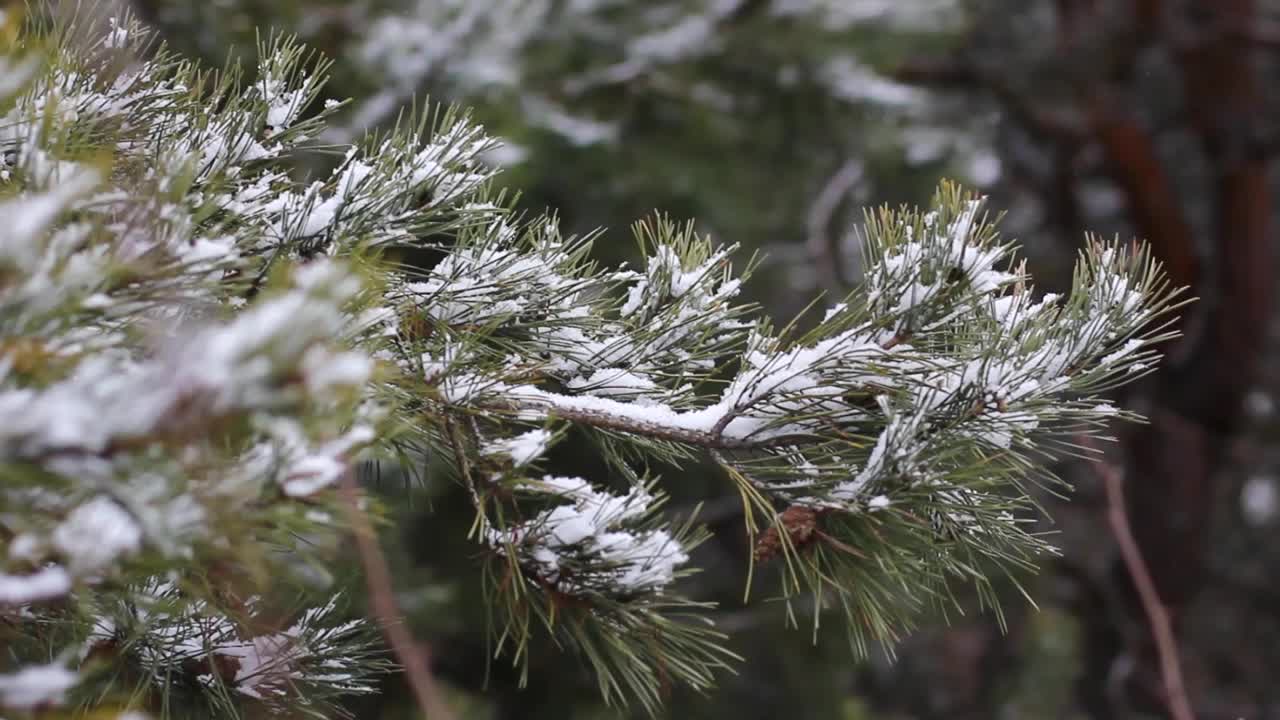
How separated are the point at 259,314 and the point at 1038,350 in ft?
2.33

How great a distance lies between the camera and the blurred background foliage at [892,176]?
346 centimetres

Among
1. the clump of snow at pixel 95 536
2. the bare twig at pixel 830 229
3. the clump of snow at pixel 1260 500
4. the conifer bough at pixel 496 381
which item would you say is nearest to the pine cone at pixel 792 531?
the conifer bough at pixel 496 381

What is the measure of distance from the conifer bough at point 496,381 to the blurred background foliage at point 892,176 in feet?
5.54

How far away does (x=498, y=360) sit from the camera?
1.12 m

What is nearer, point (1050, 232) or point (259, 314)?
point (259, 314)

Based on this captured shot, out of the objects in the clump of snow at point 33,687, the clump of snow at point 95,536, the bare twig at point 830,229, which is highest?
the bare twig at point 830,229

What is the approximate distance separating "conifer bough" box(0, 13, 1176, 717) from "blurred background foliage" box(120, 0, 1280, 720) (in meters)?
1.69

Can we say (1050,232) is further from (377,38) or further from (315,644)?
(315,644)

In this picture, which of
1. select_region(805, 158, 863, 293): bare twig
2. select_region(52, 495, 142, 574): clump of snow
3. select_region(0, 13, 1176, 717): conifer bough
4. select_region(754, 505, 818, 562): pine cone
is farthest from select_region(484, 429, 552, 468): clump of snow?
select_region(805, 158, 863, 293): bare twig

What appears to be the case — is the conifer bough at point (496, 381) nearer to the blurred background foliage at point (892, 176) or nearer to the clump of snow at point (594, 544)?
the clump of snow at point (594, 544)

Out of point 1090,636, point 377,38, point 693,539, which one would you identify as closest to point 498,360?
point 693,539

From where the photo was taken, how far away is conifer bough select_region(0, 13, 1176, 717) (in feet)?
2.43

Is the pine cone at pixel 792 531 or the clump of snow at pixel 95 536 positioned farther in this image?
the pine cone at pixel 792 531

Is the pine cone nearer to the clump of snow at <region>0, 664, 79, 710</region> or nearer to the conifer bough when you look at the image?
the conifer bough
